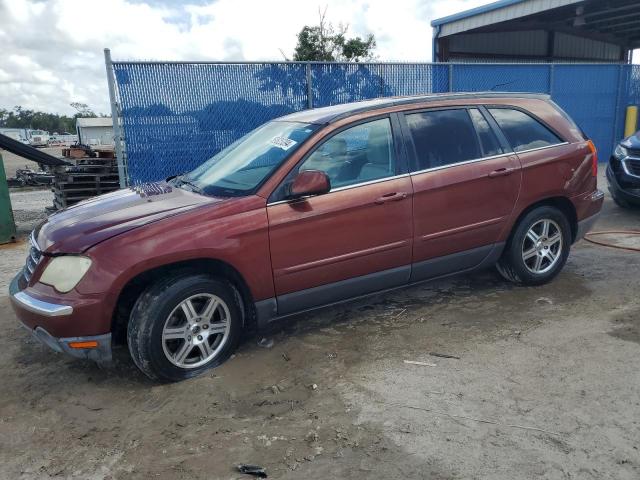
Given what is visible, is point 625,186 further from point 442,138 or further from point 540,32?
point 540,32

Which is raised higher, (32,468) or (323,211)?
(323,211)

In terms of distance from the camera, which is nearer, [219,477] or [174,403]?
[219,477]

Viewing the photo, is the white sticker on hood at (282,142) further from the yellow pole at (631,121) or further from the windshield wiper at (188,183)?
the yellow pole at (631,121)

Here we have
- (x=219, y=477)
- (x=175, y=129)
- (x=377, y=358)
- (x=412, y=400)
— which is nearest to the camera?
(x=219, y=477)

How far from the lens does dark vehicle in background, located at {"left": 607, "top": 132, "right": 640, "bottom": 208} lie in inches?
288

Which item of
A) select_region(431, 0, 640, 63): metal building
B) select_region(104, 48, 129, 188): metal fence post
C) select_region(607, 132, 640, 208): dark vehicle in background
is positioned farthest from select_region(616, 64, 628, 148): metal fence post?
select_region(104, 48, 129, 188): metal fence post

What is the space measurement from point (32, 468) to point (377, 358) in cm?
213

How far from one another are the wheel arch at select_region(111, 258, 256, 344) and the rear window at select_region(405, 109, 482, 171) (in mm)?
1630

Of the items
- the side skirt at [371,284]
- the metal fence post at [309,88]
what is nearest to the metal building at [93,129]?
the metal fence post at [309,88]

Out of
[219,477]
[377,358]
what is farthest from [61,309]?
[377,358]

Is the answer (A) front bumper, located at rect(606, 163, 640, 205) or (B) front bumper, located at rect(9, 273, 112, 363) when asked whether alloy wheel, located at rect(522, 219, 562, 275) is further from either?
(B) front bumper, located at rect(9, 273, 112, 363)

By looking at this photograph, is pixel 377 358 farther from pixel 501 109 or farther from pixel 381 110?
pixel 501 109

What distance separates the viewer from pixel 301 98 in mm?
9133

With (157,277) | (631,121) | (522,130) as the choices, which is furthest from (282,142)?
(631,121)
